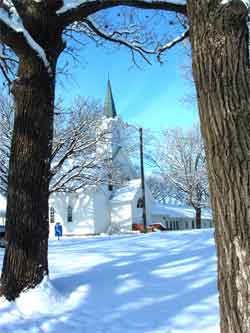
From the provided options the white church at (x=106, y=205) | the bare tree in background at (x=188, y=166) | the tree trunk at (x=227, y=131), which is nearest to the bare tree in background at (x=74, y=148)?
the white church at (x=106, y=205)

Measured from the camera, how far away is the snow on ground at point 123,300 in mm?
4246

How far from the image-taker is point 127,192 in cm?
3662

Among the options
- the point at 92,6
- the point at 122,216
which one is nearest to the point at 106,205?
the point at 122,216

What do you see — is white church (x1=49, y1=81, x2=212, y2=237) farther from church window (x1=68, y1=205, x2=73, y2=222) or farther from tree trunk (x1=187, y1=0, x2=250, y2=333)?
tree trunk (x1=187, y1=0, x2=250, y2=333)

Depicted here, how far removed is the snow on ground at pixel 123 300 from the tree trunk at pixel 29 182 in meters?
0.27

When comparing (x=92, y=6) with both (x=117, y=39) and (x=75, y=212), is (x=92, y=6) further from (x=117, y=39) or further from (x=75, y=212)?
(x=75, y=212)

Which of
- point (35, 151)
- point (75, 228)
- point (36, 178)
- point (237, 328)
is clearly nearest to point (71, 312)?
point (36, 178)

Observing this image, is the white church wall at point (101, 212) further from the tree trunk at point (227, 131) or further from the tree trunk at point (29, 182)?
the tree trunk at point (227, 131)

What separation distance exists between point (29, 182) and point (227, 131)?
3.48 metres

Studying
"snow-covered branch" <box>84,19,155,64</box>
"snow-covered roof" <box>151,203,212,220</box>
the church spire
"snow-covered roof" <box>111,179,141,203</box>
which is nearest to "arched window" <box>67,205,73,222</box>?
"snow-covered roof" <box>111,179,141,203</box>

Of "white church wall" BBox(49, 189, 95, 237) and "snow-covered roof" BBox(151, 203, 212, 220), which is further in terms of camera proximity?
"snow-covered roof" BBox(151, 203, 212, 220)

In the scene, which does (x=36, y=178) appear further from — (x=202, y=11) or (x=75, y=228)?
(x=75, y=228)

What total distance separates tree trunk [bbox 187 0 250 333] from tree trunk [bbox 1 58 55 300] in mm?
3259

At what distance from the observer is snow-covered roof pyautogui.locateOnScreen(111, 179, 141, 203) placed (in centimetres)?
3562
